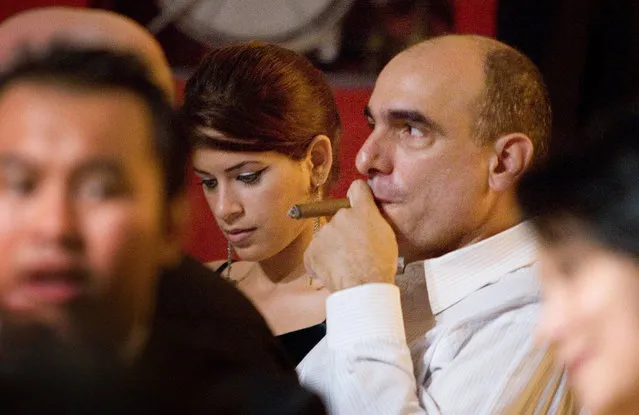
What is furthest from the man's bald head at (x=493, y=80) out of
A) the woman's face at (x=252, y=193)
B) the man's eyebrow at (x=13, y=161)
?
the man's eyebrow at (x=13, y=161)

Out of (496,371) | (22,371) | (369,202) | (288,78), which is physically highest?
(22,371)

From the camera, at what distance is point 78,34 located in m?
0.43

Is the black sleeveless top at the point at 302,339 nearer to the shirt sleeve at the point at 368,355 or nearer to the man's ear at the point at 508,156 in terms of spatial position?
the shirt sleeve at the point at 368,355

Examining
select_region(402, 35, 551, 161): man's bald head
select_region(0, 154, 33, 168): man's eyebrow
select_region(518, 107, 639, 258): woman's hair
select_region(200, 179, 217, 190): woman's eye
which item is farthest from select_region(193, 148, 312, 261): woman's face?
select_region(0, 154, 33, 168): man's eyebrow

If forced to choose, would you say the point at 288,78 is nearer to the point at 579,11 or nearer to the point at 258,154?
the point at 258,154

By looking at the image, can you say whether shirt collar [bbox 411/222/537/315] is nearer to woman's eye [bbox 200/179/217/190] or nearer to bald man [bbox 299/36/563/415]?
bald man [bbox 299/36/563/415]

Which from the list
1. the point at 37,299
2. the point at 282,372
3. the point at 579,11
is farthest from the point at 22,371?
the point at 579,11

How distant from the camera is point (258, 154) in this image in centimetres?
95

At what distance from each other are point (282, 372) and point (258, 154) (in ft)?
1.54

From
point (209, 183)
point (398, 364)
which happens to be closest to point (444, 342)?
point (398, 364)

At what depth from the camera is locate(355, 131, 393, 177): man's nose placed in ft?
3.26

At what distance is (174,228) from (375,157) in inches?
23.5

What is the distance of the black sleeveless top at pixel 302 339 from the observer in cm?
100

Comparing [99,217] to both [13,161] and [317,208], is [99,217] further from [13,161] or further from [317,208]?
[317,208]
